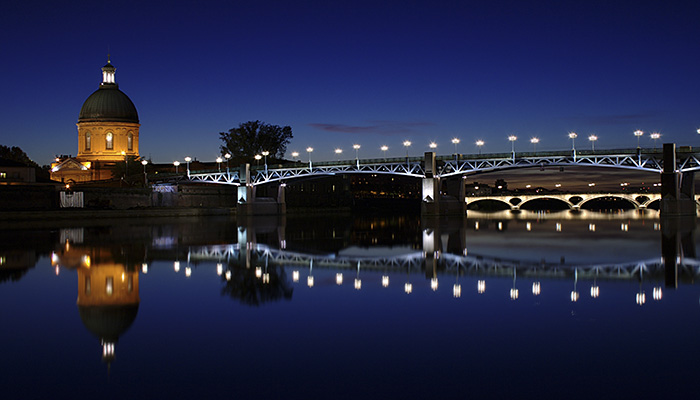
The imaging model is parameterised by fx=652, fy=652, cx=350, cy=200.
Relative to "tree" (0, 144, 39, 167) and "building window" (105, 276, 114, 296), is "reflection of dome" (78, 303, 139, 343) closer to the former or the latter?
"building window" (105, 276, 114, 296)

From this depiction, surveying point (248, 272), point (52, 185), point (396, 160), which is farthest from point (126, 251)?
point (396, 160)

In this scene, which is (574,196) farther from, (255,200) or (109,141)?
(109,141)

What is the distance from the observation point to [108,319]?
1147 cm

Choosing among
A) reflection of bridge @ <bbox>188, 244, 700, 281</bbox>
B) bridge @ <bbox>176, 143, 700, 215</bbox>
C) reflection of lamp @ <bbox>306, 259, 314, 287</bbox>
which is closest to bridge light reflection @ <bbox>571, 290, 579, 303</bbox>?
reflection of bridge @ <bbox>188, 244, 700, 281</bbox>

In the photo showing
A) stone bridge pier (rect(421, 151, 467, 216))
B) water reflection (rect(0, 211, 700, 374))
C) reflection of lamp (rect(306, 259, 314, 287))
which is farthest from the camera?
stone bridge pier (rect(421, 151, 467, 216))

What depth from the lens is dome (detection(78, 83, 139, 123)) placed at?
125 metres

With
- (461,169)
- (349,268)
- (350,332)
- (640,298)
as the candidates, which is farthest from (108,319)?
(461,169)

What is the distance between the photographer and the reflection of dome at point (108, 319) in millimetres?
10273

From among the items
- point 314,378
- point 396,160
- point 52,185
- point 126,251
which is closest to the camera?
point 314,378

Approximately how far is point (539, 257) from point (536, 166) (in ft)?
196

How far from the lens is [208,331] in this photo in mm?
10484

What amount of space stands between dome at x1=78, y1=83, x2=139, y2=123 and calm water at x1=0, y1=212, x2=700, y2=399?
112392 millimetres

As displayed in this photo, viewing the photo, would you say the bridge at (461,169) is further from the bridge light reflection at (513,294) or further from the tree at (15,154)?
the bridge light reflection at (513,294)

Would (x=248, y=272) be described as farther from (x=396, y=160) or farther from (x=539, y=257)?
(x=396, y=160)
